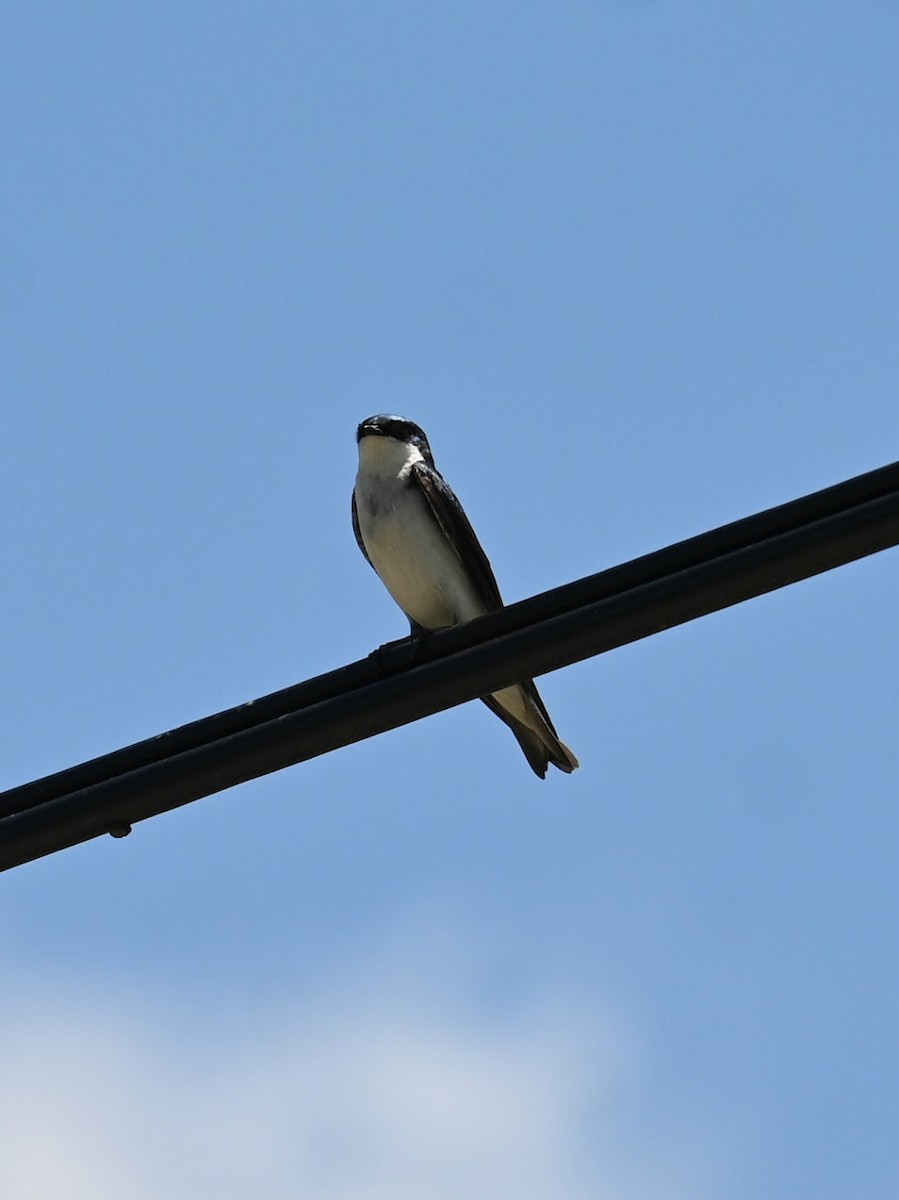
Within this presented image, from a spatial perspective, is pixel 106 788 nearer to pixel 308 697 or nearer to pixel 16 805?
pixel 16 805

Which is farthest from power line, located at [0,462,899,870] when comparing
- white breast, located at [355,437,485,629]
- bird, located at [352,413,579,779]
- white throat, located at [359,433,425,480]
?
white throat, located at [359,433,425,480]

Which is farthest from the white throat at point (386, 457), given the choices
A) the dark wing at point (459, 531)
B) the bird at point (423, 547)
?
the dark wing at point (459, 531)

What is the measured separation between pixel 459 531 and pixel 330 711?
4.66 meters

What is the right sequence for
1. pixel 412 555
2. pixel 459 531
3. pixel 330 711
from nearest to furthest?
pixel 330 711
pixel 412 555
pixel 459 531

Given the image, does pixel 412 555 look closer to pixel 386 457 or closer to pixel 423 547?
pixel 423 547

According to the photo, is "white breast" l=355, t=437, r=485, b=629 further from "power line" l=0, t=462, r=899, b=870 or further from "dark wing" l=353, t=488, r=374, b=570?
"power line" l=0, t=462, r=899, b=870

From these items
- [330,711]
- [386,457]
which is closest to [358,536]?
[386,457]

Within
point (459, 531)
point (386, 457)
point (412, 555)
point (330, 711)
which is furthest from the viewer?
point (386, 457)

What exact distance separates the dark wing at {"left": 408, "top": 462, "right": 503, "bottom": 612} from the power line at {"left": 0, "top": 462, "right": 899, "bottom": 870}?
441 centimetres

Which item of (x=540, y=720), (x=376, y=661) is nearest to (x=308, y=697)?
(x=376, y=661)

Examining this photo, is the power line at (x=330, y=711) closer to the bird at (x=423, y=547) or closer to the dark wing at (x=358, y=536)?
the bird at (x=423, y=547)

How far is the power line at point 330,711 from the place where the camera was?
4805 millimetres

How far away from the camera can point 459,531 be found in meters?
9.64

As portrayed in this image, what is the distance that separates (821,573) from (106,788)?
2004 mm
